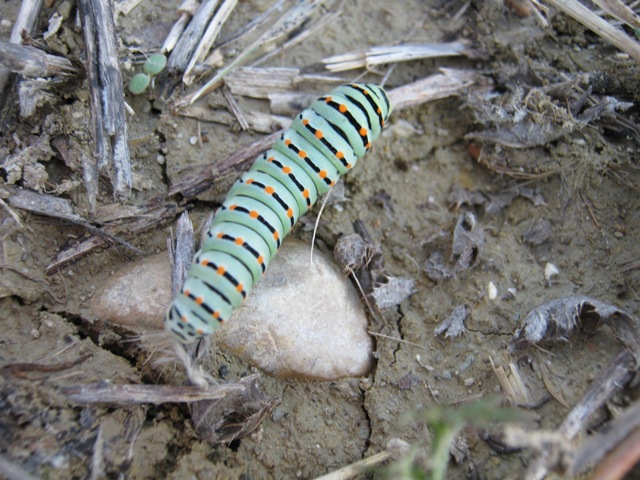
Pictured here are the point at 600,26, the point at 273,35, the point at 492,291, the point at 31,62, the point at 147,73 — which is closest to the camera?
the point at 31,62

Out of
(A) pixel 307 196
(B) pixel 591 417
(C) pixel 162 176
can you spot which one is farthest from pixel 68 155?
(B) pixel 591 417

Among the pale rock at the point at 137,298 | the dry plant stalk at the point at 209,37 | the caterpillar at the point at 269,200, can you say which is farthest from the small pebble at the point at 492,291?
the dry plant stalk at the point at 209,37

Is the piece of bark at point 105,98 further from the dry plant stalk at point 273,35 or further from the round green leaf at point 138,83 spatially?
the dry plant stalk at point 273,35

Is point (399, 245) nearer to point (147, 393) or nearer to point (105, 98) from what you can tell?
point (147, 393)

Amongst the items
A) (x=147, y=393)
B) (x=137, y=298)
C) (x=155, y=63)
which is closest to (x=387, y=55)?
(x=155, y=63)

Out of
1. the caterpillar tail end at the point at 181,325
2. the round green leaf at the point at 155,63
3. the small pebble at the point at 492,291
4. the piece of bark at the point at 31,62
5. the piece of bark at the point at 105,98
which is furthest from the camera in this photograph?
the round green leaf at the point at 155,63

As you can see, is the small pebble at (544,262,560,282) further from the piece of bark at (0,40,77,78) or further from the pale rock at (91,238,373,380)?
the piece of bark at (0,40,77,78)
